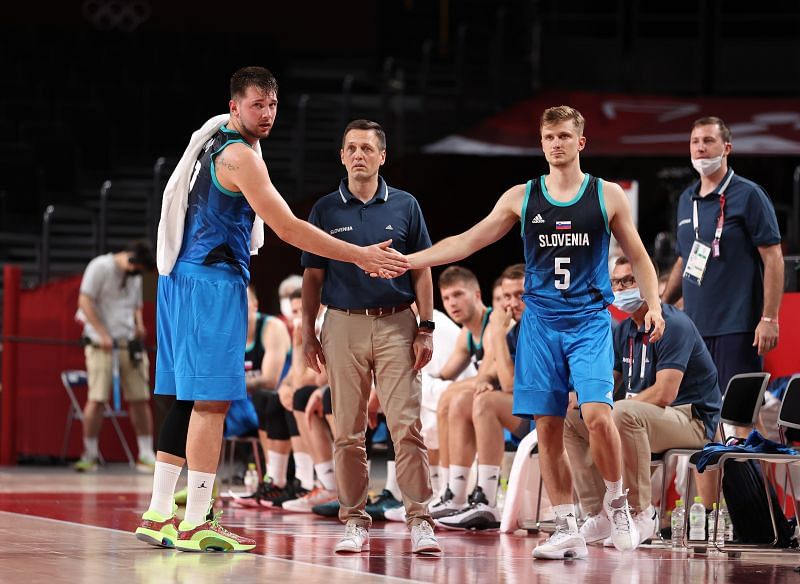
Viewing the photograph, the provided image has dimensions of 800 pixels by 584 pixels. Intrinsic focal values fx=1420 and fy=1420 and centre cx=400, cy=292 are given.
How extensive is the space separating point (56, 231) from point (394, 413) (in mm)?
8102

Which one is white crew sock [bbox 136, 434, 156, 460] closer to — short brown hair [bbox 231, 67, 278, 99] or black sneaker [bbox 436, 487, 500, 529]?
black sneaker [bbox 436, 487, 500, 529]

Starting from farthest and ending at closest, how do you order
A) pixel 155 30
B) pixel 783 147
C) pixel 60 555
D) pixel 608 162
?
pixel 155 30 < pixel 608 162 < pixel 783 147 < pixel 60 555

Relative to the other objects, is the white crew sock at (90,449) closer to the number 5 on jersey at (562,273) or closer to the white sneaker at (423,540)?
the white sneaker at (423,540)

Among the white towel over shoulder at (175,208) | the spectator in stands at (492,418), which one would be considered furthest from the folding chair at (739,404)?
the white towel over shoulder at (175,208)

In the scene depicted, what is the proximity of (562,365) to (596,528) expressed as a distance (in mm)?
954

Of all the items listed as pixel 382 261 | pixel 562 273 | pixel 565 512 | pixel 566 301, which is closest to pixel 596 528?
pixel 565 512

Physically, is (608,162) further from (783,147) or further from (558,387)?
(558,387)

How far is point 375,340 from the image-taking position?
6.10 m

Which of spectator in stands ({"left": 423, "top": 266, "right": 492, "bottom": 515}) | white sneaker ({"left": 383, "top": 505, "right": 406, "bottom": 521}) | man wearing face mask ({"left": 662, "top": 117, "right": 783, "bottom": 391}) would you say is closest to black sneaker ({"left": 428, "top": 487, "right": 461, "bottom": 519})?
spectator in stands ({"left": 423, "top": 266, "right": 492, "bottom": 515})

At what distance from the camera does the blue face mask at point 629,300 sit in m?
6.68

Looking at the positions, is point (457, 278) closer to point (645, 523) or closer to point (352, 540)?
point (645, 523)

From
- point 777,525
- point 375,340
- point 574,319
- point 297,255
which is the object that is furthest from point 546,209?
point 297,255

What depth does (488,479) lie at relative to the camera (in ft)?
24.3

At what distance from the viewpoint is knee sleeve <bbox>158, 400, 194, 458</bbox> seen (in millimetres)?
5922
